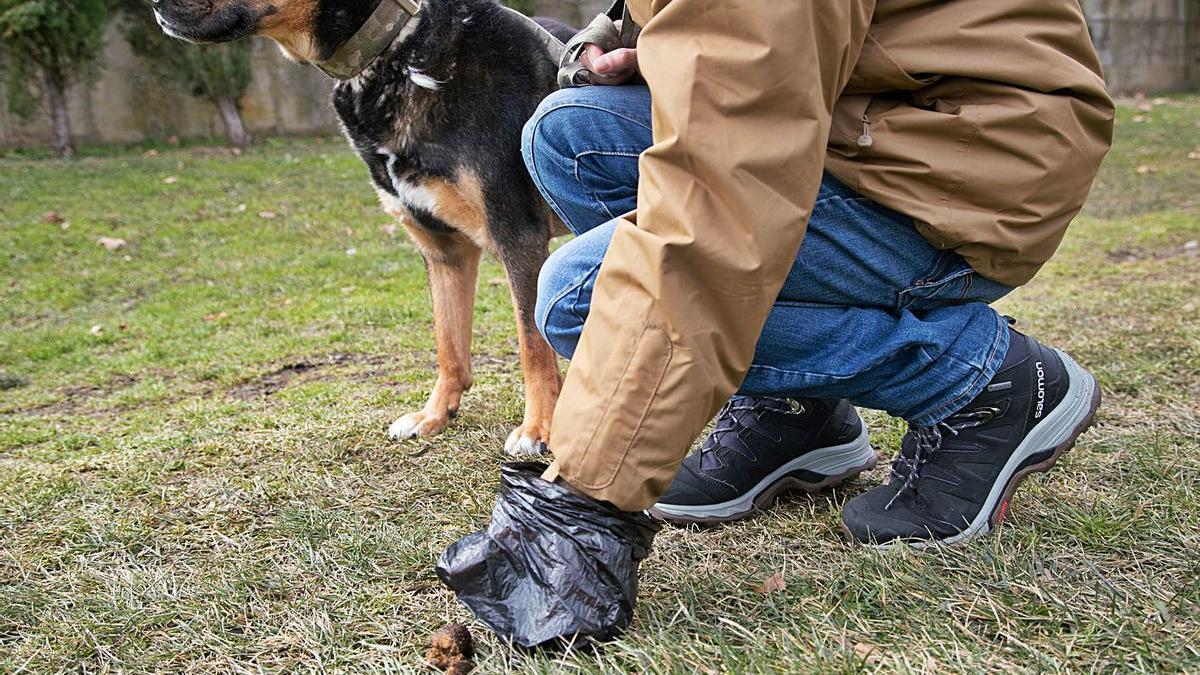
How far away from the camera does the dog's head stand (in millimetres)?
2867

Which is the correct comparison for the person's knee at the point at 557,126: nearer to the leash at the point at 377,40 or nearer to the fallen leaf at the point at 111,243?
the leash at the point at 377,40

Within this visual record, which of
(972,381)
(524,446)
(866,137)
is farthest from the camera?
(524,446)

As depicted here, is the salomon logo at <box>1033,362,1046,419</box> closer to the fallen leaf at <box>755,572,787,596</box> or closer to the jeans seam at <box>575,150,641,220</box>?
the fallen leaf at <box>755,572,787,596</box>

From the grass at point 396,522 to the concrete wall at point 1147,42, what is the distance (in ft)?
45.9

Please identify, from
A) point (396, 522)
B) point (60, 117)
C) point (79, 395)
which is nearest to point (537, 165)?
point (396, 522)

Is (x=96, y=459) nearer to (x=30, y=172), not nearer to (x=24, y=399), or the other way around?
(x=24, y=399)

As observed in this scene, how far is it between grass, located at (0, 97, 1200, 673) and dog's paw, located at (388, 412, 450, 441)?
6 centimetres

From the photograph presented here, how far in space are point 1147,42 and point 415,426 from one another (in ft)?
61.0

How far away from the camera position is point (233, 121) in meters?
11.6

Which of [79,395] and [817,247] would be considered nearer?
[817,247]

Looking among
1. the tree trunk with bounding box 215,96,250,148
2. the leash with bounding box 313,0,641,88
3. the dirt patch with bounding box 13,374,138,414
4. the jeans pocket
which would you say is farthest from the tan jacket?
the tree trunk with bounding box 215,96,250,148

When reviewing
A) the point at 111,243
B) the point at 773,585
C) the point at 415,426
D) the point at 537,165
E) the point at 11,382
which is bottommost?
the point at 111,243

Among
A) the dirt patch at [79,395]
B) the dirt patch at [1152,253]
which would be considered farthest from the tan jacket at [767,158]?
the dirt patch at [1152,253]

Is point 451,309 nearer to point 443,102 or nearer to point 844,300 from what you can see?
point 443,102
